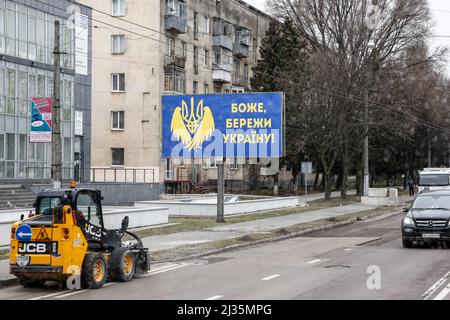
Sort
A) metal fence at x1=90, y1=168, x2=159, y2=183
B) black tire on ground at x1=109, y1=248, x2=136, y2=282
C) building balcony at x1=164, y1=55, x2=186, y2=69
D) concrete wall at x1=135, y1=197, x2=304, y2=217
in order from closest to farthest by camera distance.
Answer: black tire on ground at x1=109, y1=248, x2=136, y2=282, concrete wall at x1=135, y1=197, x2=304, y2=217, metal fence at x1=90, y1=168, x2=159, y2=183, building balcony at x1=164, y1=55, x2=186, y2=69

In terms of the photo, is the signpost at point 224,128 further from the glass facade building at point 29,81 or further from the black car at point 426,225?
the glass facade building at point 29,81

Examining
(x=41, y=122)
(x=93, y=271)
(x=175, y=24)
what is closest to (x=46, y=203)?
(x=93, y=271)

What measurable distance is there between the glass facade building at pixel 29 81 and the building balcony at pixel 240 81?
25357mm

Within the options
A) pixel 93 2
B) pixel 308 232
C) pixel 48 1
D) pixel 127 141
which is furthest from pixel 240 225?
pixel 93 2

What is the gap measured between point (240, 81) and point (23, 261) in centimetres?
5716

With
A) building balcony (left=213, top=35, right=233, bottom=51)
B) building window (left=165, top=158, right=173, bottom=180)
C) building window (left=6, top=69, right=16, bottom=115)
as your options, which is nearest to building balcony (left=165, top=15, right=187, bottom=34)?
building balcony (left=213, top=35, right=233, bottom=51)

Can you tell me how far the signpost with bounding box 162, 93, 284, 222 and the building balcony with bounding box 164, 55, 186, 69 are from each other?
24658 millimetres

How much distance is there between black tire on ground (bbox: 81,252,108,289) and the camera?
13.1 meters

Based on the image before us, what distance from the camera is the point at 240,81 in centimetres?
6912

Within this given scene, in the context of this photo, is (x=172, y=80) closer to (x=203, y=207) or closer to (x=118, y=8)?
(x=118, y=8)

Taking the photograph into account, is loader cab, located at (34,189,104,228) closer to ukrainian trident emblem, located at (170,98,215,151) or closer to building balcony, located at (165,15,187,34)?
ukrainian trident emblem, located at (170,98,215,151)

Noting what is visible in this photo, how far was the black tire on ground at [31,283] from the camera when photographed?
13.5 metres

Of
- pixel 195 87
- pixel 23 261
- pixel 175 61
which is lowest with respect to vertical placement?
pixel 23 261
